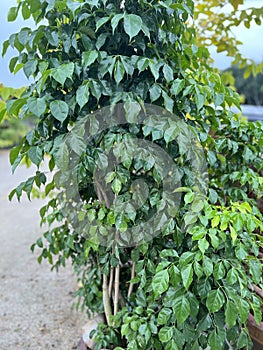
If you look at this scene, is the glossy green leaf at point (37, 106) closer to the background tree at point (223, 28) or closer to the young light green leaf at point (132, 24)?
the young light green leaf at point (132, 24)

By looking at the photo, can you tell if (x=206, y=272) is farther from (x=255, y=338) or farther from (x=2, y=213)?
(x=2, y=213)

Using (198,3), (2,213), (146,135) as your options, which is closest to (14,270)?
(2,213)

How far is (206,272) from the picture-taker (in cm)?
92

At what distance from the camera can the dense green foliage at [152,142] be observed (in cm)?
96

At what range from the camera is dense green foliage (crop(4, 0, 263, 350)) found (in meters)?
0.96

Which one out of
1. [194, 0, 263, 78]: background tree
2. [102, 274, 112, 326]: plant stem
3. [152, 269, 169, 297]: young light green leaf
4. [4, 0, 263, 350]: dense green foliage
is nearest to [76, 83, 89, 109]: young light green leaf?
[4, 0, 263, 350]: dense green foliage

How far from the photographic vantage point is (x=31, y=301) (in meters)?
2.24

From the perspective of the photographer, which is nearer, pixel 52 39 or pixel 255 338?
pixel 52 39

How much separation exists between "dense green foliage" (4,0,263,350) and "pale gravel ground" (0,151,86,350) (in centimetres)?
73

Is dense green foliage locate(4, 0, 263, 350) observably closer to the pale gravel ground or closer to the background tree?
the pale gravel ground

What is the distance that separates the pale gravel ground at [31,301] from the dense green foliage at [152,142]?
28.8 inches

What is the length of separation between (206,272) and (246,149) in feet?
1.79

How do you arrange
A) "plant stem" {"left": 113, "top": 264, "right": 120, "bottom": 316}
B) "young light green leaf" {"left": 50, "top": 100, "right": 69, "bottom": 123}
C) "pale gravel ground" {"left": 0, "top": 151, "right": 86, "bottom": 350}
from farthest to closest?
"pale gravel ground" {"left": 0, "top": 151, "right": 86, "bottom": 350} < "plant stem" {"left": 113, "top": 264, "right": 120, "bottom": 316} < "young light green leaf" {"left": 50, "top": 100, "right": 69, "bottom": 123}

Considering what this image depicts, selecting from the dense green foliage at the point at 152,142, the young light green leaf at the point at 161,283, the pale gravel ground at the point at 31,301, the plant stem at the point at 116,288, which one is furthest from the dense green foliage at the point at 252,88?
the young light green leaf at the point at 161,283
